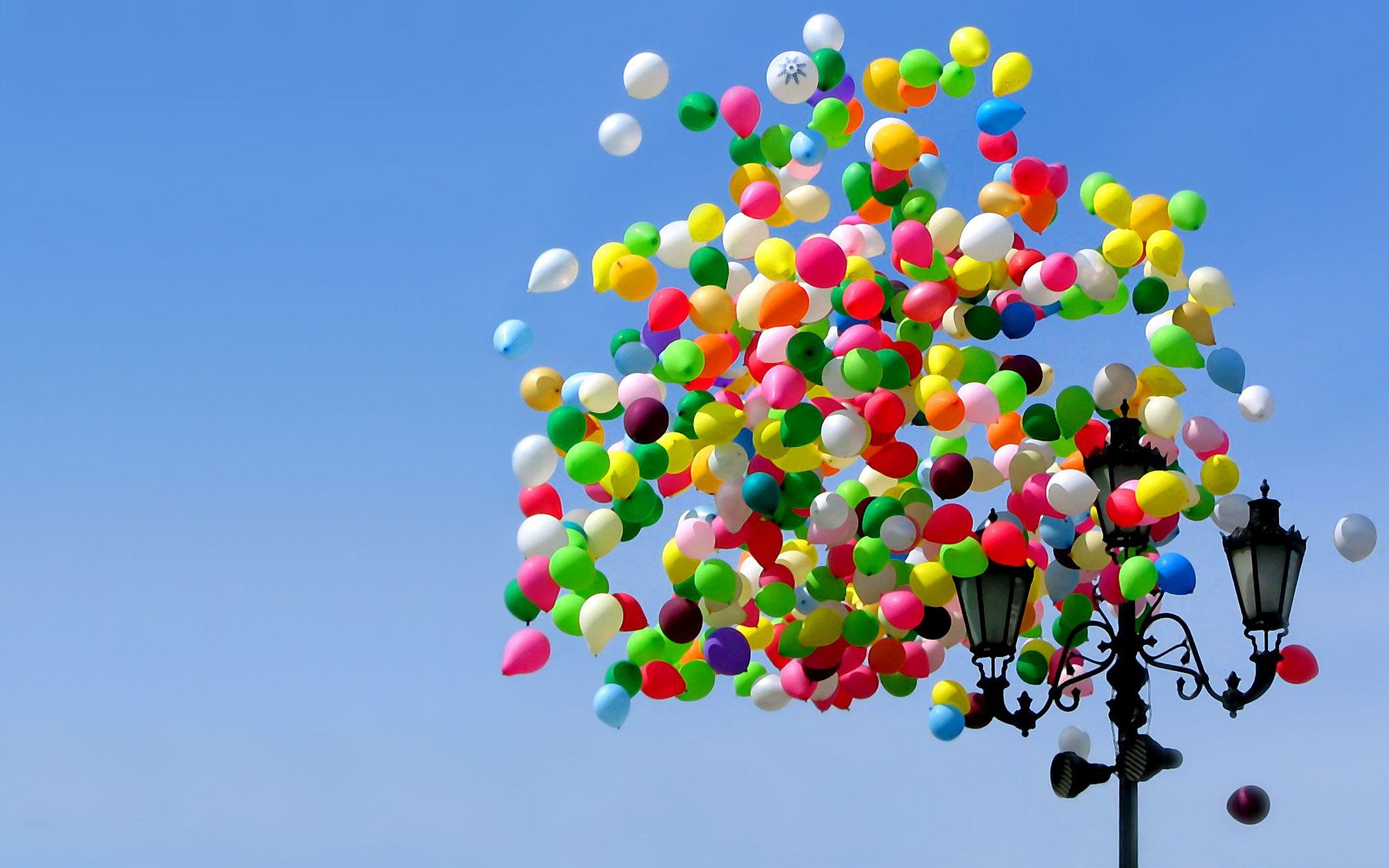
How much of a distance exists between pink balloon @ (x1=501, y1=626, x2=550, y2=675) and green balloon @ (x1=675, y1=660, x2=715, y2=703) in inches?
36.2

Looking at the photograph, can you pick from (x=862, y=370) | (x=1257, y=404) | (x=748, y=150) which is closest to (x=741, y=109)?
(x=748, y=150)

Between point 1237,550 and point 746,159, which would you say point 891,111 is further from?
point 1237,550

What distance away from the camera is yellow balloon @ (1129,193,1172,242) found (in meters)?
12.3

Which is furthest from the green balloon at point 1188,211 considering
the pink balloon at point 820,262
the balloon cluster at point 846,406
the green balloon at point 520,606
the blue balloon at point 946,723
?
the green balloon at point 520,606

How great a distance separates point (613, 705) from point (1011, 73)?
4816 mm

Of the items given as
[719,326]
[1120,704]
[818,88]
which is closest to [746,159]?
[818,88]

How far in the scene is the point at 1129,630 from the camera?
9680 mm

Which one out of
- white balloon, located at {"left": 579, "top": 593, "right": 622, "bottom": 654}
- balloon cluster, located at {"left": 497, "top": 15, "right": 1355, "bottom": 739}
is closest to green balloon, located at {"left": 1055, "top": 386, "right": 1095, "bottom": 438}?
balloon cluster, located at {"left": 497, "top": 15, "right": 1355, "bottom": 739}

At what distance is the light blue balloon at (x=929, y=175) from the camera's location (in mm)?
12531

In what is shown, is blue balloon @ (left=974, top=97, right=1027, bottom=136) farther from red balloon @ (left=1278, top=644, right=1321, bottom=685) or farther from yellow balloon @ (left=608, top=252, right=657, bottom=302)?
red balloon @ (left=1278, top=644, right=1321, bottom=685)

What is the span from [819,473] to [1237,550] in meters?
3.19

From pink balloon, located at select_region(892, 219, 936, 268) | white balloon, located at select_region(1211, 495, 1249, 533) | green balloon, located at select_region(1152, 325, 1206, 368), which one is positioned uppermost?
pink balloon, located at select_region(892, 219, 936, 268)

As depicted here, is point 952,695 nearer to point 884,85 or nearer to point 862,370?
point 862,370

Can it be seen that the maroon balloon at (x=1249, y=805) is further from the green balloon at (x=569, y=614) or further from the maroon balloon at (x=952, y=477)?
the green balloon at (x=569, y=614)
